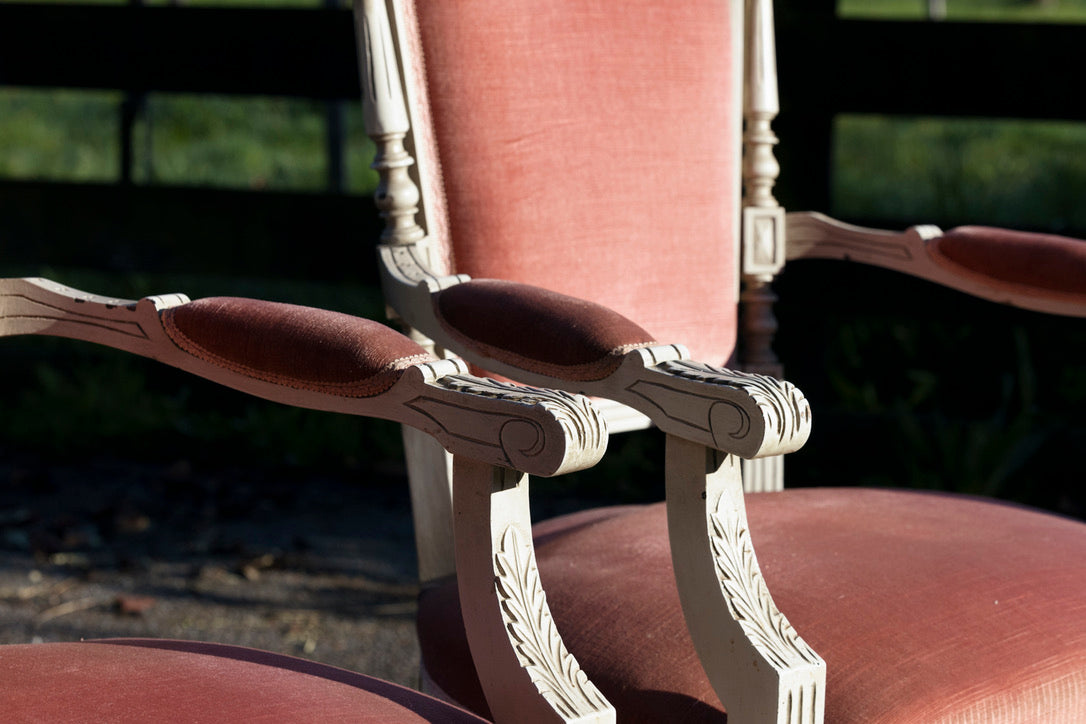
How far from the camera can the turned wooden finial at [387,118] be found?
1154 mm

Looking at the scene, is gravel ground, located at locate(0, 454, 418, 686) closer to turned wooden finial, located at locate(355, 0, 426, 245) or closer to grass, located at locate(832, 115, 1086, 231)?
turned wooden finial, located at locate(355, 0, 426, 245)

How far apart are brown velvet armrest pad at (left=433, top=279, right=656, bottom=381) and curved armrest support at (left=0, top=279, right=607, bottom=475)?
0.09 m

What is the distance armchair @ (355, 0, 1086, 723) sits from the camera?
0.81 meters

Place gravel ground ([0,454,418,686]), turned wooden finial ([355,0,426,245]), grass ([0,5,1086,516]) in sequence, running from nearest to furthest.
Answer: turned wooden finial ([355,0,426,245]) < gravel ground ([0,454,418,686]) < grass ([0,5,1086,516])

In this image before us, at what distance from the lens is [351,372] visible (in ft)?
2.51

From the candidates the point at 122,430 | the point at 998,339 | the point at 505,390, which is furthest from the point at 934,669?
the point at 122,430

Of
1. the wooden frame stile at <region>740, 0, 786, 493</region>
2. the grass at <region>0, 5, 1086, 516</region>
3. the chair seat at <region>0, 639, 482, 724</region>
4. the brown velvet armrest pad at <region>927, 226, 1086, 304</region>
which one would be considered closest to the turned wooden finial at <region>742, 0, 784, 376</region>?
the wooden frame stile at <region>740, 0, 786, 493</region>

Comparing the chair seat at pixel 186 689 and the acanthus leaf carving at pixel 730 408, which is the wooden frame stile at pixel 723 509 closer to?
the acanthus leaf carving at pixel 730 408

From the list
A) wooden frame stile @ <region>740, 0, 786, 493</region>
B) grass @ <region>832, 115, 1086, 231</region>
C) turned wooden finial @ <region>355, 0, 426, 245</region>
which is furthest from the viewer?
grass @ <region>832, 115, 1086, 231</region>

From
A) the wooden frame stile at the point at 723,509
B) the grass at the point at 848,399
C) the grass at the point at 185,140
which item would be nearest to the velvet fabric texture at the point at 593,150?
the wooden frame stile at the point at 723,509

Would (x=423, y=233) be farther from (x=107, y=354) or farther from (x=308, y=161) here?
(x=308, y=161)

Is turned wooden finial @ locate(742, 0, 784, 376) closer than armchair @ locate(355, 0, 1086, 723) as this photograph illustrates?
No

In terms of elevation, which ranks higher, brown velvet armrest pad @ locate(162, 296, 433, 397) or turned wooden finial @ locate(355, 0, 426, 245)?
turned wooden finial @ locate(355, 0, 426, 245)

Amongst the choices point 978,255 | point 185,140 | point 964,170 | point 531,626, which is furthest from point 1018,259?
point 185,140
